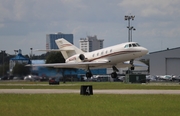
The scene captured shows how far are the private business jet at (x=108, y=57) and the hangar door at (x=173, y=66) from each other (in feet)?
179

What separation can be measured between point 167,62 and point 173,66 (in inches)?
71.1

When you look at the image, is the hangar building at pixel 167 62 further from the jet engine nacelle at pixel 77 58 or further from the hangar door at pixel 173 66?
the jet engine nacelle at pixel 77 58

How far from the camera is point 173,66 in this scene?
377ft

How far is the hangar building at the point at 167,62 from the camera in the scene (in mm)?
114688

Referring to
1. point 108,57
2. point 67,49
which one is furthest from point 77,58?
A: point 108,57

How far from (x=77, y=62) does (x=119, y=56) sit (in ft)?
28.9

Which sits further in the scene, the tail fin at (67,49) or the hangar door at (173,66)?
the hangar door at (173,66)

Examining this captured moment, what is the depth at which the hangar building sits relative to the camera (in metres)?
115
